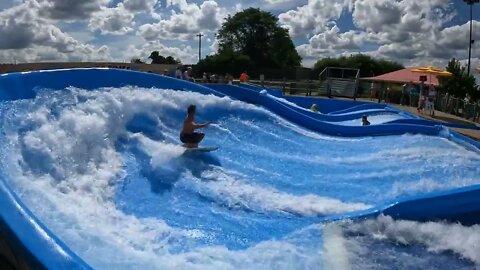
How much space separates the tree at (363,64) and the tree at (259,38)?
5106 millimetres

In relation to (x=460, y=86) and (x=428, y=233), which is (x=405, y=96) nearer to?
(x=460, y=86)

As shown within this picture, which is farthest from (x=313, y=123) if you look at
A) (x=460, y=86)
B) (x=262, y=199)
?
(x=460, y=86)

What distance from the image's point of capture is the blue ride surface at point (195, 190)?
361 centimetres

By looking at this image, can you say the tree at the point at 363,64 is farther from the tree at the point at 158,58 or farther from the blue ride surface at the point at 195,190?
the blue ride surface at the point at 195,190

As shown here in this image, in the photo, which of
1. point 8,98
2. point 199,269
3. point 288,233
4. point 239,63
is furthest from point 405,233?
point 239,63

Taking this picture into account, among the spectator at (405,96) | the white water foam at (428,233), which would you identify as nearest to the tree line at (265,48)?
the spectator at (405,96)

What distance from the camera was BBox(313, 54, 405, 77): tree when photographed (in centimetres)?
4656

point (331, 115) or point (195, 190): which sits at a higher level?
point (331, 115)

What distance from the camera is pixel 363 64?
47875 millimetres

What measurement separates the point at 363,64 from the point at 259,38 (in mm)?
11069

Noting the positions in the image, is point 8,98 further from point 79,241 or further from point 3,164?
point 79,241

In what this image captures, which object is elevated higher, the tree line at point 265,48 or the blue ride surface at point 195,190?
the tree line at point 265,48

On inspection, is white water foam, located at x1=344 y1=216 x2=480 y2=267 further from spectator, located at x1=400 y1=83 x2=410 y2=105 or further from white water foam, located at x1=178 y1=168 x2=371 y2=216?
spectator, located at x1=400 y1=83 x2=410 y2=105

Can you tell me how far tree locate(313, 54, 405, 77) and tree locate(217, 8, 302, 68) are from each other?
5.11 m
